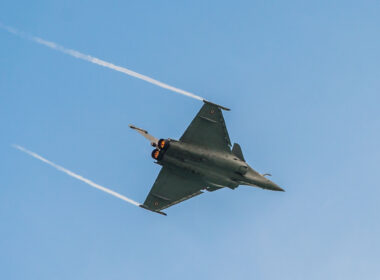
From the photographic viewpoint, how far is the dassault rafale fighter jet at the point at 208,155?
151 feet

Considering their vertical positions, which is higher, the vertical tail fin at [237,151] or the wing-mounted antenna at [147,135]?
the vertical tail fin at [237,151]

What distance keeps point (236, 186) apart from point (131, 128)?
8.62 metres

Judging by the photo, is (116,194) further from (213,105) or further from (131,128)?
(213,105)

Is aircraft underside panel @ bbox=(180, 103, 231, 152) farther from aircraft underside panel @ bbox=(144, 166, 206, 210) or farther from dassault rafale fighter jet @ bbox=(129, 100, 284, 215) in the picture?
aircraft underside panel @ bbox=(144, 166, 206, 210)

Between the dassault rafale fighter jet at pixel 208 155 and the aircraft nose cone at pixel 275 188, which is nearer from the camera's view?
the dassault rafale fighter jet at pixel 208 155

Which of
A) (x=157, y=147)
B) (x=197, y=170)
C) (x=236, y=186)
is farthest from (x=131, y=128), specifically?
(x=236, y=186)

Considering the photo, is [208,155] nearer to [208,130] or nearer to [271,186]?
[208,130]

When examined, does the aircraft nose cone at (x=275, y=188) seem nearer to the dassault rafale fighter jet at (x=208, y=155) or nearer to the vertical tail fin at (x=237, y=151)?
the dassault rafale fighter jet at (x=208, y=155)

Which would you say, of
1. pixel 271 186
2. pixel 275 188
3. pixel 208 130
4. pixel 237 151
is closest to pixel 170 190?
pixel 208 130

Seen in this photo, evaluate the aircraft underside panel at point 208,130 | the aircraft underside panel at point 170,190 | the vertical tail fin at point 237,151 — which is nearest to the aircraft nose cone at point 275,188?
the vertical tail fin at point 237,151

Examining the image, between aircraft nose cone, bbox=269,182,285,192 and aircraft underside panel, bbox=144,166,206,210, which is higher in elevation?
aircraft nose cone, bbox=269,182,285,192

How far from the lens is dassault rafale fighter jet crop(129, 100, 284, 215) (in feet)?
151

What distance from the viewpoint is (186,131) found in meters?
46.5

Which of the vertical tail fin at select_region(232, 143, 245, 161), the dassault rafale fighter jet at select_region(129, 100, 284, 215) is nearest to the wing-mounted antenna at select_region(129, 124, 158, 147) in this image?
the dassault rafale fighter jet at select_region(129, 100, 284, 215)
